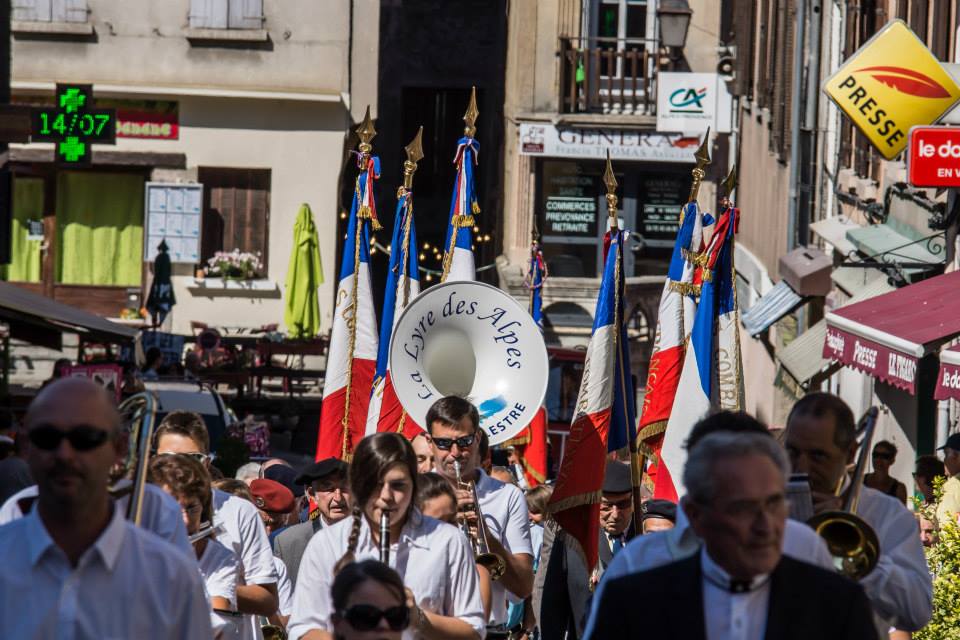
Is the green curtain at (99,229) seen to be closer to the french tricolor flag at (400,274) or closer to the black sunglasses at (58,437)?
the french tricolor flag at (400,274)

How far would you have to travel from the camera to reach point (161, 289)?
83.8 feet

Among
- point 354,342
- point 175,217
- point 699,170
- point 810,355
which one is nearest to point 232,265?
point 175,217

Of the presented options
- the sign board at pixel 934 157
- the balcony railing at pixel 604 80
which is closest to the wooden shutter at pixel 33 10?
the balcony railing at pixel 604 80

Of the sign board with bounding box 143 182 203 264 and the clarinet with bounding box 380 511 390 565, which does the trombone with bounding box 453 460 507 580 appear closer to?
the clarinet with bounding box 380 511 390 565

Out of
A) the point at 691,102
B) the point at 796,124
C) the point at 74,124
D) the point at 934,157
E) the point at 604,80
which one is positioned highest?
the point at 604,80

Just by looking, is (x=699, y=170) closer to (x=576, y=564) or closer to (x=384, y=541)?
(x=576, y=564)

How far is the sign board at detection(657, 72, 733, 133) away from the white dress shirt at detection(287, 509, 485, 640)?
22032 mm

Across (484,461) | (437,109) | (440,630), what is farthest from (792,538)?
(437,109)

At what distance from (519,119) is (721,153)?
11.6 ft

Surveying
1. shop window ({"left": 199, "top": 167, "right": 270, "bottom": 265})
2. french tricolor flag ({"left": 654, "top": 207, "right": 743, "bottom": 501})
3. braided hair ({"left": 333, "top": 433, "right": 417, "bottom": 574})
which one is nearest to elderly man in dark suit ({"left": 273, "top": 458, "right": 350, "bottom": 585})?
french tricolor flag ({"left": 654, "top": 207, "right": 743, "bottom": 501})

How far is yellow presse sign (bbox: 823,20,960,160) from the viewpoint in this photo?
13516mm

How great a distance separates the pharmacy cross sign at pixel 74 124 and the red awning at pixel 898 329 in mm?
8587

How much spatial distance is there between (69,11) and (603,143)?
29.0ft

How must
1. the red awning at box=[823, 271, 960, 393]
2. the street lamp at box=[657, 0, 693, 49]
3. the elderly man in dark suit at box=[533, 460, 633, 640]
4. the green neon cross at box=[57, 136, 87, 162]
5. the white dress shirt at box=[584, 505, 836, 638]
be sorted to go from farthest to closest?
the street lamp at box=[657, 0, 693, 49] → the green neon cross at box=[57, 136, 87, 162] → the red awning at box=[823, 271, 960, 393] → the elderly man in dark suit at box=[533, 460, 633, 640] → the white dress shirt at box=[584, 505, 836, 638]
